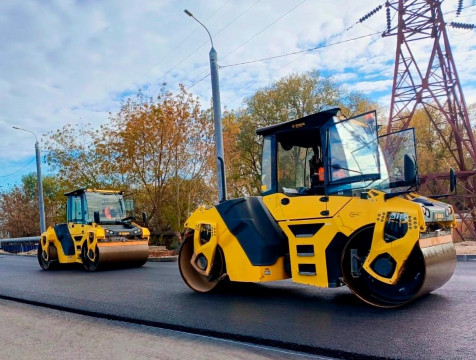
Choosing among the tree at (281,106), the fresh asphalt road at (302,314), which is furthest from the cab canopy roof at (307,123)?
the tree at (281,106)

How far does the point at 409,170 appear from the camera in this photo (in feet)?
15.9

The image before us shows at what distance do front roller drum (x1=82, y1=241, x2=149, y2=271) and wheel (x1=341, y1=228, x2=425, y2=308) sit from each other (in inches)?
288

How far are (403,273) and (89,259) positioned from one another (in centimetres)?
837

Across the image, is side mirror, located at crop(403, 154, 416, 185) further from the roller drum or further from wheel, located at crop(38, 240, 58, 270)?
wheel, located at crop(38, 240, 58, 270)

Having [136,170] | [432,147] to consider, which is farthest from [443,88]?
[136,170]

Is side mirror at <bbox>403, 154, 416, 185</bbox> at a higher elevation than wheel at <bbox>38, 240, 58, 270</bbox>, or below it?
higher

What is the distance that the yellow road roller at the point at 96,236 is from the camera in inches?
443

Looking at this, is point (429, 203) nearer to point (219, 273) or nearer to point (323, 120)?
point (323, 120)

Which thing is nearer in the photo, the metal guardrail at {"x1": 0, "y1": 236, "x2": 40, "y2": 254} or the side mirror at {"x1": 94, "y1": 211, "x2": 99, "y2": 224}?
the side mirror at {"x1": 94, "y1": 211, "x2": 99, "y2": 224}

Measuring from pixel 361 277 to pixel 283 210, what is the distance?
121 centimetres

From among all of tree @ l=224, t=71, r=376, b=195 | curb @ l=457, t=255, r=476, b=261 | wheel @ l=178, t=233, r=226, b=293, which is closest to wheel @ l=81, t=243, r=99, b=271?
wheel @ l=178, t=233, r=226, b=293

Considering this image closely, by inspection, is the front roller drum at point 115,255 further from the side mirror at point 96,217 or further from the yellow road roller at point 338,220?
the yellow road roller at point 338,220

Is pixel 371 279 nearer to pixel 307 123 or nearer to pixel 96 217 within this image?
pixel 307 123

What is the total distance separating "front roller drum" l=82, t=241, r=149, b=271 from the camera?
11.0 meters
